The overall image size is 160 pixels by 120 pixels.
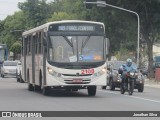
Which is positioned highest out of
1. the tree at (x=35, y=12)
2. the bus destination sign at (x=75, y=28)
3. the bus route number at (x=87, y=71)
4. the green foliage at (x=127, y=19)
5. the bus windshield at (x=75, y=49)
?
the tree at (x=35, y=12)

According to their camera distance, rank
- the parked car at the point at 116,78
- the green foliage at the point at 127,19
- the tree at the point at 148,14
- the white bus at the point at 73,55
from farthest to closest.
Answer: the green foliage at the point at 127,19
the tree at the point at 148,14
the parked car at the point at 116,78
the white bus at the point at 73,55

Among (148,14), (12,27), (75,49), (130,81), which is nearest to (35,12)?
(12,27)

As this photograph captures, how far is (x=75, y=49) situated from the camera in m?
25.5

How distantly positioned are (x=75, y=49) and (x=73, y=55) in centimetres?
27

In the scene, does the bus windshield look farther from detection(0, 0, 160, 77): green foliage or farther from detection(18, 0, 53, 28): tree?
detection(18, 0, 53, 28): tree

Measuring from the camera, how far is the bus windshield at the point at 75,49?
2542cm

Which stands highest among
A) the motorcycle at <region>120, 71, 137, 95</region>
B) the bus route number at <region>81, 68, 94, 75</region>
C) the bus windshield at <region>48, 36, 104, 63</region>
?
the bus windshield at <region>48, 36, 104, 63</region>

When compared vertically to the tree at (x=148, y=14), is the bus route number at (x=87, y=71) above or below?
below

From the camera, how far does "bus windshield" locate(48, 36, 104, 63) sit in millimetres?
25422

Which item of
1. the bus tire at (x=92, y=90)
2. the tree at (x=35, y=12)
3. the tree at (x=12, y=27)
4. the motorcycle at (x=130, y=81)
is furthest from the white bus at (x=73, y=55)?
the tree at (x=12, y=27)

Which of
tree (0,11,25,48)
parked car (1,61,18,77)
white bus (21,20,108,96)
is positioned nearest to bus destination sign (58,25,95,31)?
white bus (21,20,108,96)

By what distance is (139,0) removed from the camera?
5312 cm

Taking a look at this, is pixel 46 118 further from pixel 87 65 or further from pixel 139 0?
pixel 139 0

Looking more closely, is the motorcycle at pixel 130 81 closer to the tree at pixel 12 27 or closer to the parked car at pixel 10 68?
the parked car at pixel 10 68
